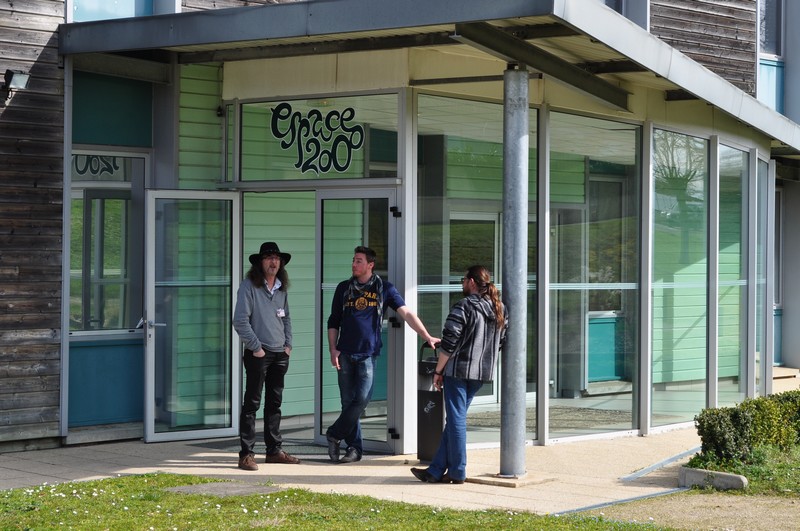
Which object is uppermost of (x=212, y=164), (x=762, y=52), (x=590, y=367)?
(x=762, y=52)

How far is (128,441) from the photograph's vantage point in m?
11.6

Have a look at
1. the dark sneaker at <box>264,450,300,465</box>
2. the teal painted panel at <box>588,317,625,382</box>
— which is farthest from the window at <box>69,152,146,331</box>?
the teal painted panel at <box>588,317,625,382</box>

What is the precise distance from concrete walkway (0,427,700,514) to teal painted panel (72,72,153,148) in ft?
9.32

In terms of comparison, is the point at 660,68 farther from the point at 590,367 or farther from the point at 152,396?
the point at 152,396

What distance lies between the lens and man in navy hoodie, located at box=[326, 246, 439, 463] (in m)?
10.2

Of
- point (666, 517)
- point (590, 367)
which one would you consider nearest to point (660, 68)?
point (590, 367)

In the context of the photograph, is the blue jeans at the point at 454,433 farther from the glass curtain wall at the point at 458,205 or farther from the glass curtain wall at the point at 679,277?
the glass curtain wall at the point at 679,277

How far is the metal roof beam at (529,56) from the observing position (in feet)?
29.4

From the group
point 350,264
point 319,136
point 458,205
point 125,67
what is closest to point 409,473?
point 350,264

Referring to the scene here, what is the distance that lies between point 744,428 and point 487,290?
2.35m

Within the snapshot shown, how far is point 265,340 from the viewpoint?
33.4ft

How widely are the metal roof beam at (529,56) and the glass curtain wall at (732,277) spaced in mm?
3117

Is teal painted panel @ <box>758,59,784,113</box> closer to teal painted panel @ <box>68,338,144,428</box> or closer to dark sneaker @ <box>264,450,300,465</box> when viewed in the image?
teal painted panel @ <box>68,338,144,428</box>

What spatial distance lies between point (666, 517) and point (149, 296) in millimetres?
5393
